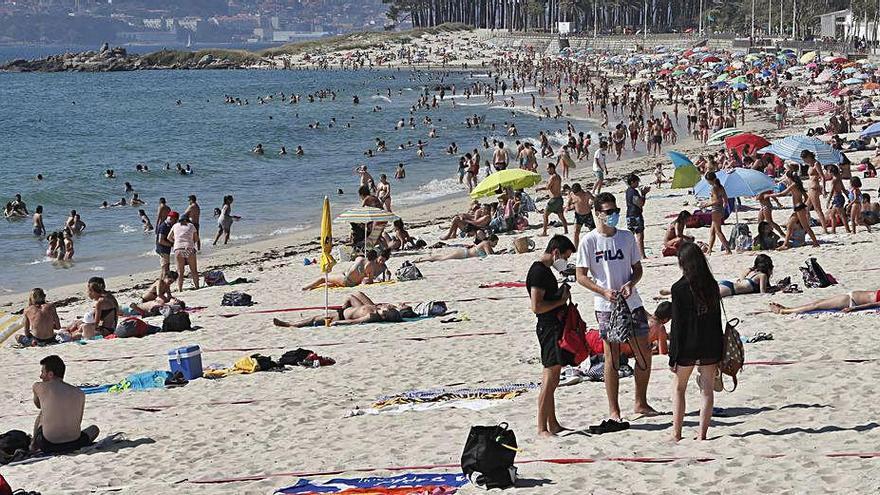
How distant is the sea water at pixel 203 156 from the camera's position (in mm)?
25812

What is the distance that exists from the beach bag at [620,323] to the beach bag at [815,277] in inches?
228

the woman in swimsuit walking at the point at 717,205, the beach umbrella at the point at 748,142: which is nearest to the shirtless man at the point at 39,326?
the woman in swimsuit walking at the point at 717,205

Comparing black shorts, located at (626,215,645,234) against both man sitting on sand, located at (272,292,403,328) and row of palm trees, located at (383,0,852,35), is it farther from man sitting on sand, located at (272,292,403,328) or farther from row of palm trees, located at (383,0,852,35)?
row of palm trees, located at (383,0,852,35)

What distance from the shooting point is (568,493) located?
265 inches

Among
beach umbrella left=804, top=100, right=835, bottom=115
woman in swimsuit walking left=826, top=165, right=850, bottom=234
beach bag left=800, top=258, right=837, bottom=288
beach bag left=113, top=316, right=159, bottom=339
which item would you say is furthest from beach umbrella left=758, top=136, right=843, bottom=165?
beach umbrella left=804, top=100, right=835, bottom=115

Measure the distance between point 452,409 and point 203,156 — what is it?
3753 centimetres

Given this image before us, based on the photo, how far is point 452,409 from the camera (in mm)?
9141

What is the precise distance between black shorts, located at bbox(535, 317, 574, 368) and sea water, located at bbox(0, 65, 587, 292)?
15.3m

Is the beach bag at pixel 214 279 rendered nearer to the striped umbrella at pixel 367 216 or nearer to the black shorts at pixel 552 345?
the striped umbrella at pixel 367 216

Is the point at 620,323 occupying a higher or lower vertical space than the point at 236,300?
higher

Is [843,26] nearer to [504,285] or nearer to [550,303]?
[504,285]

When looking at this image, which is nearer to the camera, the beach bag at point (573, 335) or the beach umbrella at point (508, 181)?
the beach bag at point (573, 335)

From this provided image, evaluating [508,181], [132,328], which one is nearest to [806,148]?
[508,181]

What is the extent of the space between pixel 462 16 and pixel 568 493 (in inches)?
6153
